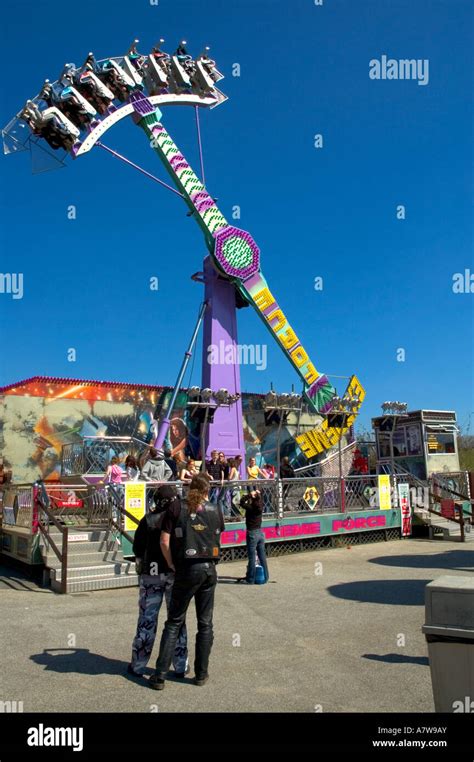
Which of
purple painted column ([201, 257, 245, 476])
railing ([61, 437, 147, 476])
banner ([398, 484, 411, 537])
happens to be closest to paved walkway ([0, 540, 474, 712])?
banner ([398, 484, 411, 537])

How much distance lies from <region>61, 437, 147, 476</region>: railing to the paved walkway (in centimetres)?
813

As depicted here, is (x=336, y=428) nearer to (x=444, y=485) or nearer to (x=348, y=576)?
(x=444, y=485)

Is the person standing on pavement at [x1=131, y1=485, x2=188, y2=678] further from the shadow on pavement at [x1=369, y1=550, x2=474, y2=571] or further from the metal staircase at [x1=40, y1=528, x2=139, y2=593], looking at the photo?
the shadow on pavement at [x1=369, y1=550, x2=474, y2=571]

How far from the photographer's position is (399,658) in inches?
241

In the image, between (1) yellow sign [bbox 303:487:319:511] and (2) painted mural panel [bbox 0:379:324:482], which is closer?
(1) yellow sign [bbox 303:487:319:511]

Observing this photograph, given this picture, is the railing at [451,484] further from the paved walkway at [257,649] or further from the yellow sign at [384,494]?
the paved walkway at [257,649]

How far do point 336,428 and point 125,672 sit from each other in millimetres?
18585

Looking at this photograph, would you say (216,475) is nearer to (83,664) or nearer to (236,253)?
(83,664)

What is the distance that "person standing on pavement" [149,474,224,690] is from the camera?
5.25 meters

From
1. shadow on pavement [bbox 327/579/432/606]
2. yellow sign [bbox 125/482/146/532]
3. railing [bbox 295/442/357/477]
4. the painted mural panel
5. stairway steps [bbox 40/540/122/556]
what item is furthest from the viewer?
railing [bbox 295/442/357/477]

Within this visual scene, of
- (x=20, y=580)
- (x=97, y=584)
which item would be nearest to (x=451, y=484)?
(x=97, y=584)

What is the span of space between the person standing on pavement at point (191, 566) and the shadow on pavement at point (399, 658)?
1823 mm

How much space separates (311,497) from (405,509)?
386 centimetres
